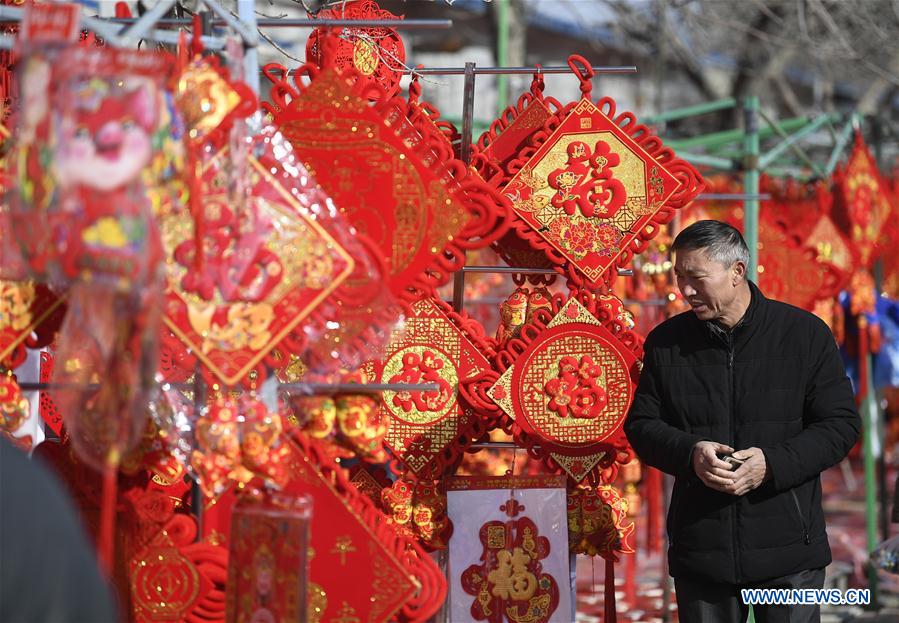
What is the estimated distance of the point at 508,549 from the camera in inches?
157

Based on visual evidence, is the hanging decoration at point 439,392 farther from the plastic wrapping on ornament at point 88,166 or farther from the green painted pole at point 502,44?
the green painted pole at point 502,44

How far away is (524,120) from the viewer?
4191mm

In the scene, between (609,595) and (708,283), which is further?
(609,595)

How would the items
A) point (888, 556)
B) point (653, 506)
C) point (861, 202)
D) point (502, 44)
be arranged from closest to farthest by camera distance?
point (888, 556)
point (653, 506)
point (861, 202)
point (502, 44)

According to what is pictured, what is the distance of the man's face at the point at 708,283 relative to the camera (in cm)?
346

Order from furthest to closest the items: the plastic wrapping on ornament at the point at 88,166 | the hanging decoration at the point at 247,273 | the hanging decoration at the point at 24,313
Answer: the hanging decoration at the point at 24,313 → the hanging decoration at the point at 247,273 → the plastic wrapping on ornament at the point at 88,166

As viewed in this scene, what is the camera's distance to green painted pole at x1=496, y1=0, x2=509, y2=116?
1019 centimetres

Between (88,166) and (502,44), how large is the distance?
27.6 feet

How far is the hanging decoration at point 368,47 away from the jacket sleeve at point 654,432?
1263 mm

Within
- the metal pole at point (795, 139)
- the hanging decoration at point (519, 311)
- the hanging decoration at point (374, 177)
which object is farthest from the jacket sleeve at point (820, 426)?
the metal pole at point (795, 139)

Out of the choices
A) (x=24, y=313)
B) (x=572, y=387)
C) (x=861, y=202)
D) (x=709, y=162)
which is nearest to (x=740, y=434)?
(x=572, y=387)

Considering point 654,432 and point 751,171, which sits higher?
point 751,171

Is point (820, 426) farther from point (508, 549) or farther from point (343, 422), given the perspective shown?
point (343, 422)

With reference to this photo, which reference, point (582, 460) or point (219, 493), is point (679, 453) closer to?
point (582, 460)
